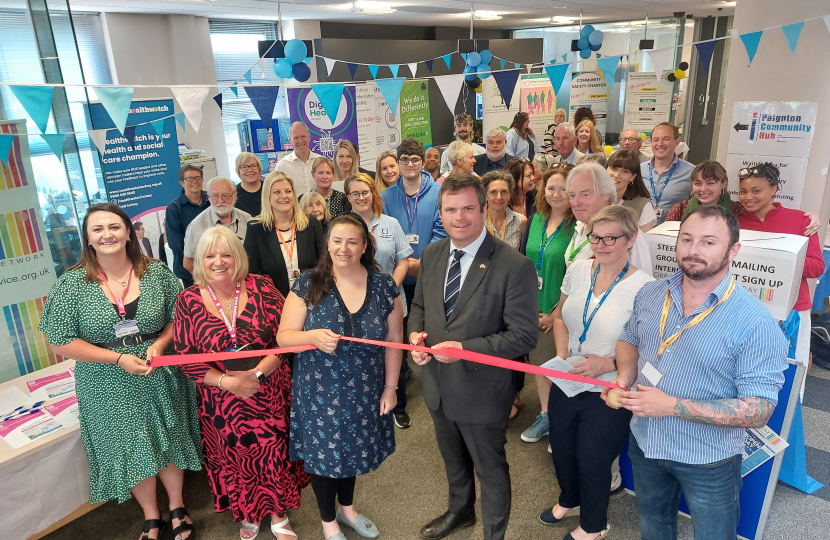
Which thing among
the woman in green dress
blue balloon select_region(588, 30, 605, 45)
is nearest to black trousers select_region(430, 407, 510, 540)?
the woman in green dress

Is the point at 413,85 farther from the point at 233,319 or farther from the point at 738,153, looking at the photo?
the point at 233,319

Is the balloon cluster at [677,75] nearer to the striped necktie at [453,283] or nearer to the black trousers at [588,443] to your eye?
the black trousers at [588,443]

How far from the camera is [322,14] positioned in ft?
27.8

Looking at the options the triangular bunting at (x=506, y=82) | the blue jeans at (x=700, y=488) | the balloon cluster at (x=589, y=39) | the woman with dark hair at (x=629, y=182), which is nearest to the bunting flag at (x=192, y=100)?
the triangular bunting at (x=506, y=82)

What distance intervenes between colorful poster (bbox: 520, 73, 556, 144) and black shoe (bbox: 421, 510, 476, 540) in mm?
9746

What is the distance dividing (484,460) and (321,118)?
691cm

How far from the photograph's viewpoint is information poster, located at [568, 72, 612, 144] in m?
11.9

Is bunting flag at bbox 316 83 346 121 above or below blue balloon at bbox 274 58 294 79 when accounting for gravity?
below

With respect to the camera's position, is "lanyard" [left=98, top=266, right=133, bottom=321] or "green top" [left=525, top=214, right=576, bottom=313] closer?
"lanyard" [left=98, top=266, right=133, bottom=321]

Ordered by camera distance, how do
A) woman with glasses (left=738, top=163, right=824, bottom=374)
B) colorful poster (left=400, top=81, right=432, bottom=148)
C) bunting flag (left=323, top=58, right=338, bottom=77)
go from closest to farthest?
woman with glasses (left=738, top=163, right=824, bottom=374)
bunting flag (left=323, top=58, right=338, bottom=77)
colorful poster (left=400, top=81, right=432, bottom=148)

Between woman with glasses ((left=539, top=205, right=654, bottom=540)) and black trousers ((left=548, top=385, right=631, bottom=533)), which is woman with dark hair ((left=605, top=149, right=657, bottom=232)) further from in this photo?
black trousers ((left=548, top=385, right=631, bottom=533))

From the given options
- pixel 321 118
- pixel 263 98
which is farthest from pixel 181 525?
pixel 321 118

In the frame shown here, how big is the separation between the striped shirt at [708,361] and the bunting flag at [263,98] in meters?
3.44

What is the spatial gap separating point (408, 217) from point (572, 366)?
2.04m
